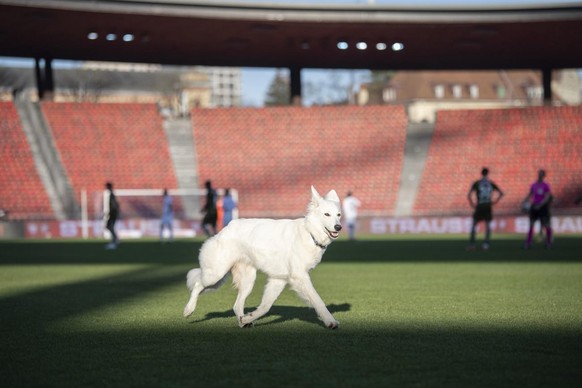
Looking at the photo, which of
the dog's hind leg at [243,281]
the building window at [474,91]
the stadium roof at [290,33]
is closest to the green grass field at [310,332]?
the dog's hind leg at [243,281]

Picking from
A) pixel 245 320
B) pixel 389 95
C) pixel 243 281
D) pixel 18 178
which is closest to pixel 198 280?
pixel 243 281

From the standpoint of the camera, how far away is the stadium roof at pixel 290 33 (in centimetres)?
4119

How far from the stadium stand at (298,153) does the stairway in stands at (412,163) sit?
1.11 ft

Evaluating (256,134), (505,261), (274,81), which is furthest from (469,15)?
(274,81)

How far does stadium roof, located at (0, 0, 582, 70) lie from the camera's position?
41188mm

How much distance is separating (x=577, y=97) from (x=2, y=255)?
459 feet

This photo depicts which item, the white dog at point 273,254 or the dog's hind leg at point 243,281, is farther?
the dog's hind leg at point 243,281

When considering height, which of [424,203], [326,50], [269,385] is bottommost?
[424,203]

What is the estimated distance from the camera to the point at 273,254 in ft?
34.4

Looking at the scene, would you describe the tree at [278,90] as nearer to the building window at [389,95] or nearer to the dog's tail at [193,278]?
the building window at [389,95]

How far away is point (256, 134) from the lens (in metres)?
49.4

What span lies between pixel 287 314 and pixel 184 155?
3653cm

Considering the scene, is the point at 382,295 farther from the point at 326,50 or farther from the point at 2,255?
the point at 326,50

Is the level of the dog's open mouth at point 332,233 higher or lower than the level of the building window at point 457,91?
lower
